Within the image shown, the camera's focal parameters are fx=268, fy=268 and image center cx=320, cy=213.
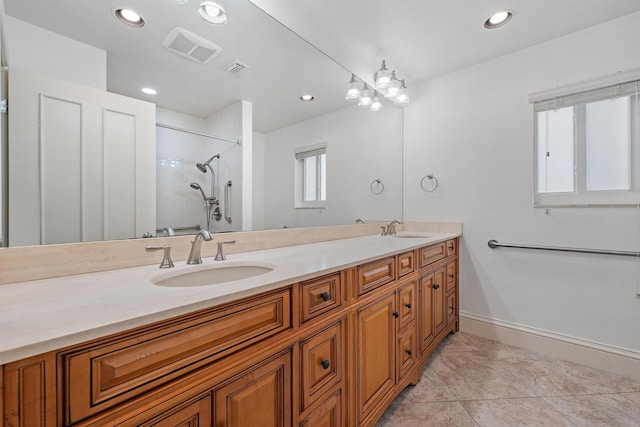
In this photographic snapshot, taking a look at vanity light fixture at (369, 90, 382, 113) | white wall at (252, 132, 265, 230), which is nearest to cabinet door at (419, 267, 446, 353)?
white wall at (252, 132, 265, 230)

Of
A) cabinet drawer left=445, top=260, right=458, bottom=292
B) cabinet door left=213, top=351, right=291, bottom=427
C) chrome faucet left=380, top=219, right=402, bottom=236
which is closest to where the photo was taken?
cabinet door left=213, top=351, right=291, bottom=427

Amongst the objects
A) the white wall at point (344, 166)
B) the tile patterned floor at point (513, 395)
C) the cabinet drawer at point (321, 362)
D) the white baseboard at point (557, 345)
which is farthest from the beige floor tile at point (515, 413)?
the white wall at point (344, 166)

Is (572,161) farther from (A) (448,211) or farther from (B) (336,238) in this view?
(B) (336,238)

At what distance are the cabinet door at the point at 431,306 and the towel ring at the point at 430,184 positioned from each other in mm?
809

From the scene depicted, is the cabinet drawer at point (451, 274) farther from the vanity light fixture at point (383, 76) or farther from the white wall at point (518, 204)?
the vanity light fixture at point (383, 76)

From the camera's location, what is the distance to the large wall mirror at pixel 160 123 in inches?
33.9

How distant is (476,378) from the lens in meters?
1.64

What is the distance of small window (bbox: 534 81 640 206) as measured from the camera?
5.51 feet

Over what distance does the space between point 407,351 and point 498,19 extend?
2.12 meters

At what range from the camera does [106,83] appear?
99 centimetres

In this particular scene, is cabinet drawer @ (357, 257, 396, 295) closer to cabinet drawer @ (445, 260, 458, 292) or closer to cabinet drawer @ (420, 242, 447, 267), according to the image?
cabinet drawer @ (420, 242, 447, 267)

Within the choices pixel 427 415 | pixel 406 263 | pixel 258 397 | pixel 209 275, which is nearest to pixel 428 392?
pixel 427 415

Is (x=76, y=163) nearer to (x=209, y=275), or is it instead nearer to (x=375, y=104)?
(x=209, y=275)

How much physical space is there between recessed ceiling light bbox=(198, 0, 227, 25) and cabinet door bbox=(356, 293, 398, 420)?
Result: 150cm
